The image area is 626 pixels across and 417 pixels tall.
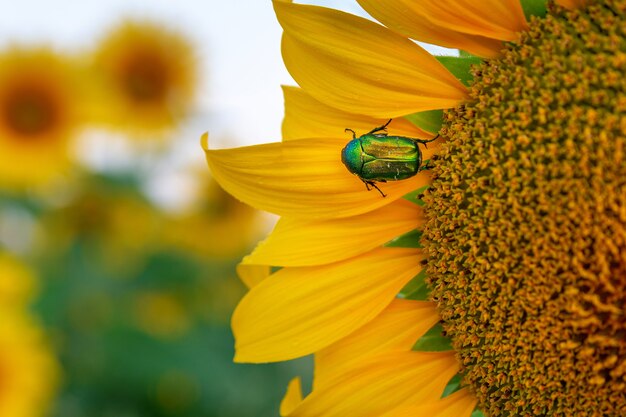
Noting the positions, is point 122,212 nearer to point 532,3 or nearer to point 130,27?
point 130,27

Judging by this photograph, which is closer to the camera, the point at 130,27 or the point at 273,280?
the point at 273,280

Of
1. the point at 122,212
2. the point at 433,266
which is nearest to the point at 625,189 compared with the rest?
the point at 433,266

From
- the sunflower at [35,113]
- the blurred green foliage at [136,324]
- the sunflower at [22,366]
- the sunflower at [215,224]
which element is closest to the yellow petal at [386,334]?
the blurred green foliage at [136,324]

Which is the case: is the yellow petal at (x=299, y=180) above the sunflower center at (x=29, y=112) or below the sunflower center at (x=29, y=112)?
above

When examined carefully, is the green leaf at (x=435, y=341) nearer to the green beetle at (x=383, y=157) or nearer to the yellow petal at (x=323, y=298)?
the yellow petal at (x=323, y=298)

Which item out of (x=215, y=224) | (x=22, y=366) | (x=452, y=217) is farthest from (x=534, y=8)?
(x=215, y=224)

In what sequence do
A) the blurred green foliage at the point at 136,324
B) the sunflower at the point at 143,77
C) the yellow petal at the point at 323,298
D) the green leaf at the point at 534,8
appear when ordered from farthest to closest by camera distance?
the sunflower at the point at 143,77 < the blurred green foliage at the point at 136,324 < the yellow petal at the point at 323,298 < the green leaf at the point at 534,8

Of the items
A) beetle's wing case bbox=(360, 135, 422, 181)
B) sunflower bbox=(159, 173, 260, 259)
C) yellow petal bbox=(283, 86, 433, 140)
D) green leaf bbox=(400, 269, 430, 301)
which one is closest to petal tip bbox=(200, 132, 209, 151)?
yellow petal bbox=(283, 86, 433, 140)
